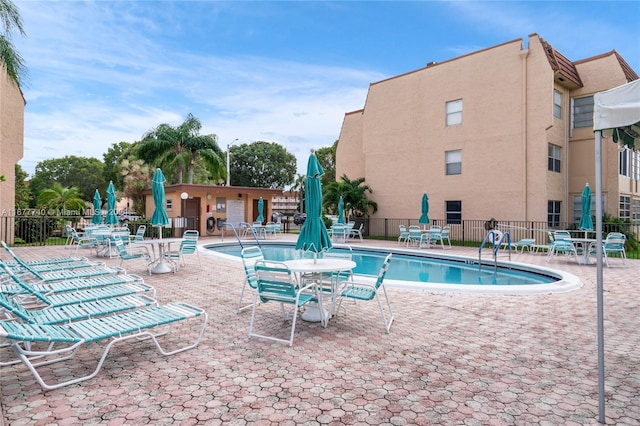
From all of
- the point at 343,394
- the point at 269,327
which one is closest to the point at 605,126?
the point at 343,394

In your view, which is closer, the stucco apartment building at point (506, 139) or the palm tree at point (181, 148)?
the stucco apartment building at point (506, 139)

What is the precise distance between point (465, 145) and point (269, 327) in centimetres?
1750

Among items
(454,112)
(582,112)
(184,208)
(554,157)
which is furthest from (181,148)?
(582,112)

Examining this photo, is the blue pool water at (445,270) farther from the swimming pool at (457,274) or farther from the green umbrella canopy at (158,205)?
the green umbrella canopy at (158,205)

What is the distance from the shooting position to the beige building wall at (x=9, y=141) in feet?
52.9

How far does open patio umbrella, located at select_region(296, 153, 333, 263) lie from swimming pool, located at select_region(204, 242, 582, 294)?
289cm

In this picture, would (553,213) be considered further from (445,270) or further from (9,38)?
(9,38)

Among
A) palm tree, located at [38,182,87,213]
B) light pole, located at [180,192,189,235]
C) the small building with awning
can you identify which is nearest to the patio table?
light pole, located at [180,192,189,235]

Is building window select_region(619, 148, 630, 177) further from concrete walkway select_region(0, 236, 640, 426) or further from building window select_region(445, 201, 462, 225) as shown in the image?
concrete walkway select_region(0, 236, 640, 426)

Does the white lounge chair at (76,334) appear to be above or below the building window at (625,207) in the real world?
below

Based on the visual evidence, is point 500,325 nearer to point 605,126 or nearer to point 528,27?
point 605,126

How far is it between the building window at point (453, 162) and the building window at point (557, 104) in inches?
181

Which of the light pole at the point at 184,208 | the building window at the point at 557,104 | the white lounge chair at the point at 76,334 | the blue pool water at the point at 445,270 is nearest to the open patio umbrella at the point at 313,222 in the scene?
the white lounge chair at the point at 76,334

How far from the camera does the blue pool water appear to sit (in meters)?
10.5
